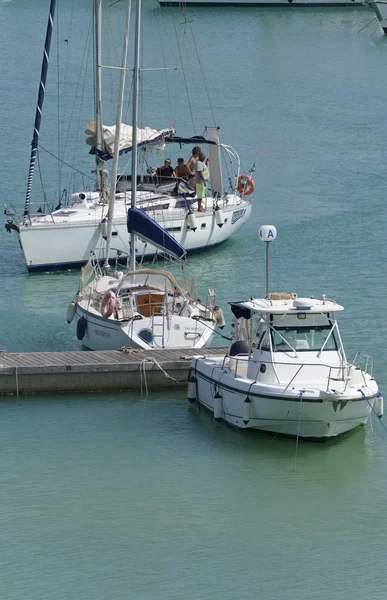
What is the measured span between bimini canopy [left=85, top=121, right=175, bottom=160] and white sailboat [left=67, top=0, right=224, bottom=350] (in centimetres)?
791

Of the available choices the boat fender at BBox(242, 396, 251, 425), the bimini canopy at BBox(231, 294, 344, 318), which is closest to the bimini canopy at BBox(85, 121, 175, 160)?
the bimini canopy at BBox(231, 294, 344, 318)

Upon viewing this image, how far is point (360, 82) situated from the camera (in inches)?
3027

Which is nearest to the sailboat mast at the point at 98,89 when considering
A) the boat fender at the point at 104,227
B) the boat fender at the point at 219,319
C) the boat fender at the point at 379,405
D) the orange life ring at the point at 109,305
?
the boat fender at the point at 104,227

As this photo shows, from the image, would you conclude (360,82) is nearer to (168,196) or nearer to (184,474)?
(168,196)

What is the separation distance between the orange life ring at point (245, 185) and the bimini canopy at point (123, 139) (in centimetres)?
252

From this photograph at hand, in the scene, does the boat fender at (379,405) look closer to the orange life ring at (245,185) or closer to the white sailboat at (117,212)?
the white sailboat at (117,212)

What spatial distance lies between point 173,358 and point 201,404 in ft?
5.83

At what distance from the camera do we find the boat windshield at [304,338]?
2464 cm

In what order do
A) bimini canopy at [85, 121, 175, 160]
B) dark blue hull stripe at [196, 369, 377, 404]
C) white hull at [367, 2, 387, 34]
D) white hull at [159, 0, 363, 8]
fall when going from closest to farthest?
dark blue hull stripe at [196, 369, 377, 404], bimini canopy at [85, 121, 175, 160], white hull at [367, 2, 387, 34], white hull at [159, 0, 363, 8]

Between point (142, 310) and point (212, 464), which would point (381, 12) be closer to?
point (142, 310)

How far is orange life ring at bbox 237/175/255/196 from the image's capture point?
137 ft

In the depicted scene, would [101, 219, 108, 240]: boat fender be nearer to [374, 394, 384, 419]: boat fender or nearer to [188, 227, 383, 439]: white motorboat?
[188, 227, 383, 439]: white motorboat

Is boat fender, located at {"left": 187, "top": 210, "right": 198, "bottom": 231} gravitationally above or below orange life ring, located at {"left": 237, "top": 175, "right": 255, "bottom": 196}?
below

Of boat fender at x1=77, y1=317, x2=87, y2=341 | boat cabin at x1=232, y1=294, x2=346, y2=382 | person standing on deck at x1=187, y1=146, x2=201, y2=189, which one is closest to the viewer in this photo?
boat cabin at x1=232, y1=294, x2=346, y2=382
